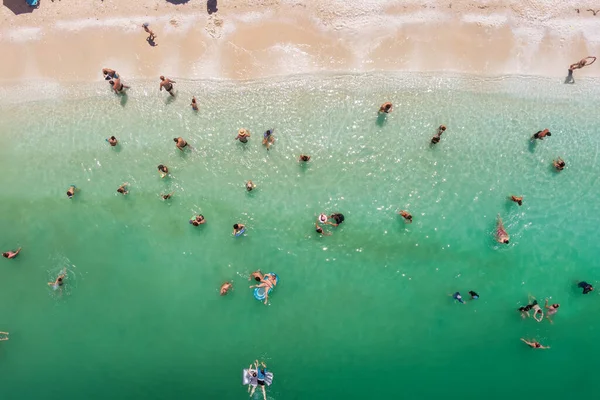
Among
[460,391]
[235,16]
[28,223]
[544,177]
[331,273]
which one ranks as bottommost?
[460,391]

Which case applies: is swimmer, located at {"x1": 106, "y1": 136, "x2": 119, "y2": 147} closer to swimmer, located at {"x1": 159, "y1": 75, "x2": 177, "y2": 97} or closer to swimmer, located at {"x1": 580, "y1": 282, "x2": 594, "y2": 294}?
swimmer, located at {"x1": 159, "y1": 75, "x2": 177, "y2": 97}

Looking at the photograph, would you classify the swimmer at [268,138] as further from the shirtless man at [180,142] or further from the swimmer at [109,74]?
the swimmer at [109,74]

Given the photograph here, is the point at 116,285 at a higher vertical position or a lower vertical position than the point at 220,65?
lower

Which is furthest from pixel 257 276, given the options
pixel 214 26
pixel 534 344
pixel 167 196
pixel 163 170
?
pixel 534 344

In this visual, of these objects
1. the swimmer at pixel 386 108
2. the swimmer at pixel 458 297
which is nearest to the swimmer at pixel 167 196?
the swimmer at pixel 386 108

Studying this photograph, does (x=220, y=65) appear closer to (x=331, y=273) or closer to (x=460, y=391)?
(x=331, y=273)

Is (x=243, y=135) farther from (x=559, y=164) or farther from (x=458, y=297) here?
(x=559, y=164)

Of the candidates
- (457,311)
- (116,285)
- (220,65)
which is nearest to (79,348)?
(116,285)
